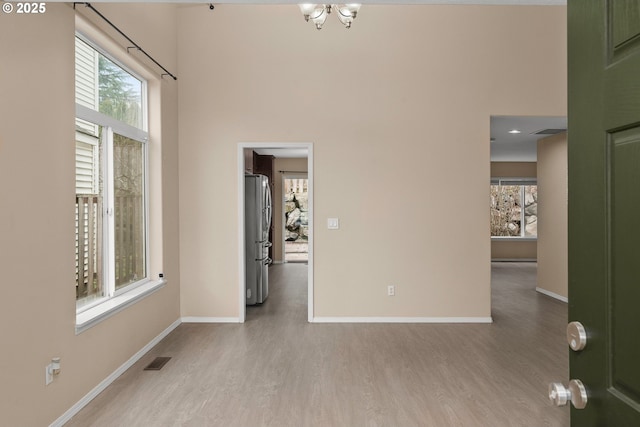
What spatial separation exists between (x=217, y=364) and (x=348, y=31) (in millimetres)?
3744

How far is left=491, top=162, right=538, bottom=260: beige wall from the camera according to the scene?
10102 mm

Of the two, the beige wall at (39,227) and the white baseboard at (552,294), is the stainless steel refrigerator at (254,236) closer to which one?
the beige wall at (39,227)

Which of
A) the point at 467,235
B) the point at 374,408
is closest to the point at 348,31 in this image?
the point at 467,235

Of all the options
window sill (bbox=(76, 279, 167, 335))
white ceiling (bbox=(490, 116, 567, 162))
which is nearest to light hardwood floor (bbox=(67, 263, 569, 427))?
window sill (bbox=(76, 279, 167, 335))

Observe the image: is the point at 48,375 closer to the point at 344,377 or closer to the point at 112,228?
the point at 112,228

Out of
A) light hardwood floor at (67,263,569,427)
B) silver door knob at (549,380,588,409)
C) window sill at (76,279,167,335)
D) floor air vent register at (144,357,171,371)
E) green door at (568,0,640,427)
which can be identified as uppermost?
green door at (568,0,640,427)

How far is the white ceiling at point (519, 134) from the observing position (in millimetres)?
4812

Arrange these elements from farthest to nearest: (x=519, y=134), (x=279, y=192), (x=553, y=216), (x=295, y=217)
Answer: (x=295, y=217)
(x=279, y=192)
(x=519, y=134)
(x=553, y=216)

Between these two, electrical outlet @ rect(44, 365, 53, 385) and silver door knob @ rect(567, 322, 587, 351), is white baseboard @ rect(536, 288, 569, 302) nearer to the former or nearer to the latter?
silver door knob @ rect(567, 322, 587, 351)

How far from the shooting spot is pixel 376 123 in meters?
Answer: 4.51

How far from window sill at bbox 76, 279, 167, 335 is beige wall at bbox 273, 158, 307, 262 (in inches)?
227

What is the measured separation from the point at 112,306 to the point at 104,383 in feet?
1.82

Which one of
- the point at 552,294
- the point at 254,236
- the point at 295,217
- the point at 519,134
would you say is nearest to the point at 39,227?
the point at 254,236

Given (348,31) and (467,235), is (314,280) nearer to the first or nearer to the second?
(467,235)
